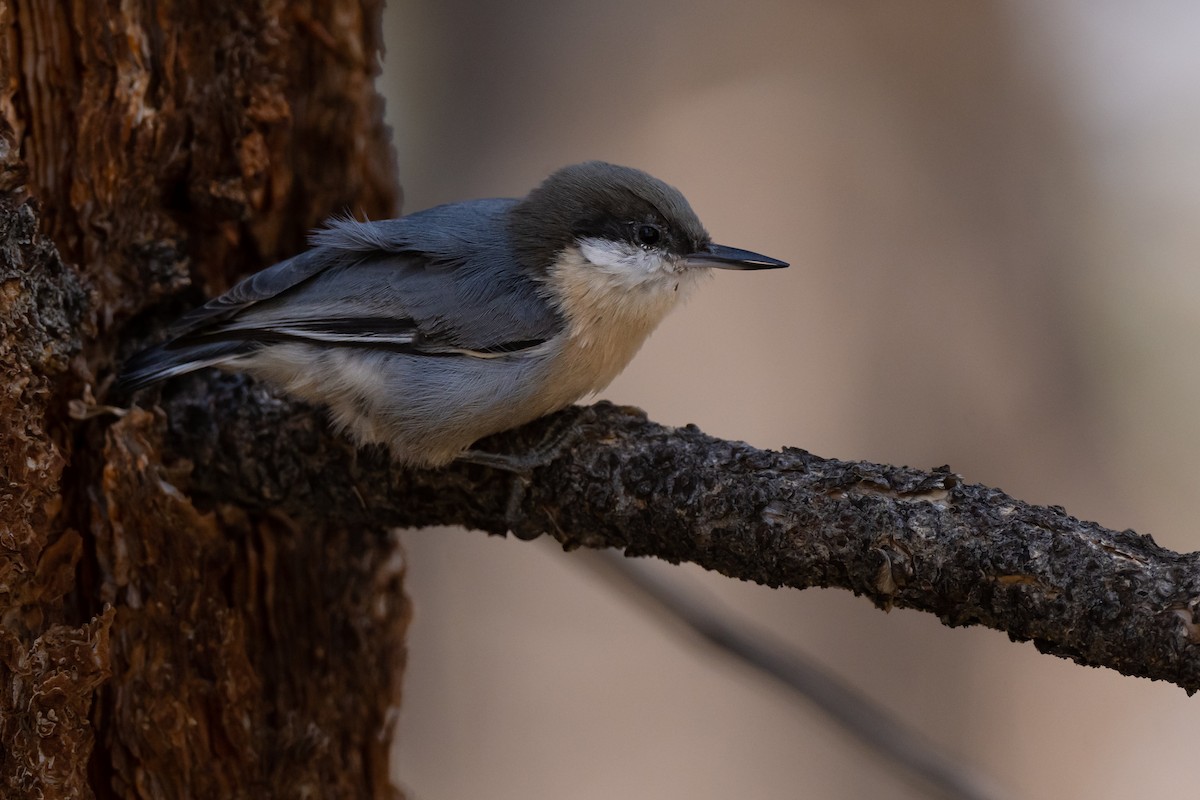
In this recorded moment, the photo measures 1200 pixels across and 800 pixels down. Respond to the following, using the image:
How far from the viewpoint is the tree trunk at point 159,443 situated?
2.06 metres

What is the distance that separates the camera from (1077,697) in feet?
13.8

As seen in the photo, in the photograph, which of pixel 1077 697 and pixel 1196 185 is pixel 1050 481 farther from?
pixel 1196 185

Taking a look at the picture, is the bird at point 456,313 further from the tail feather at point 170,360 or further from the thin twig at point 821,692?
the thin twig at point 821,692

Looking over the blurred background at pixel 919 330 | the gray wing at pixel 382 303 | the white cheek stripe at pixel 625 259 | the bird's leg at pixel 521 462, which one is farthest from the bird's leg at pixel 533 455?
the blurred background at pixel 919 330

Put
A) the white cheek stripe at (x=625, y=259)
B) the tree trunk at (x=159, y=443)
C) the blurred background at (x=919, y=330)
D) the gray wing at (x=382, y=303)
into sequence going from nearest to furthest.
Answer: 1. the tree trunk at (x=159, y=443)
2. the gray wing at (x=382, y=303)
3. the white cheek stripe at (x=625, y=259)
4. the blurred background at (x=919, y=330)

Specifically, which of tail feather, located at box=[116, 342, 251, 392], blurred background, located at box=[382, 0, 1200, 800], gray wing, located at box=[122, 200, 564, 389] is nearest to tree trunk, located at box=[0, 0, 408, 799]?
tail feather, located at box=[116, 342, 251, 392]

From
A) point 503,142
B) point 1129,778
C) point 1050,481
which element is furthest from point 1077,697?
point 503,142

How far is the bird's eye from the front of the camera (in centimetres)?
280

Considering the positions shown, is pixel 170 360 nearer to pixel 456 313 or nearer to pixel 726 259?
pixel 456 313

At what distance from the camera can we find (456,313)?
2.57 m

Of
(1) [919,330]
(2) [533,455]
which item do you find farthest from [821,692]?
(1) [919,330]

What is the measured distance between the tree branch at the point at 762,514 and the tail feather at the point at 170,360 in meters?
0.08

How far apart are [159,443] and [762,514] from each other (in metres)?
1.33

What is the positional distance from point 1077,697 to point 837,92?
2.58 metres
